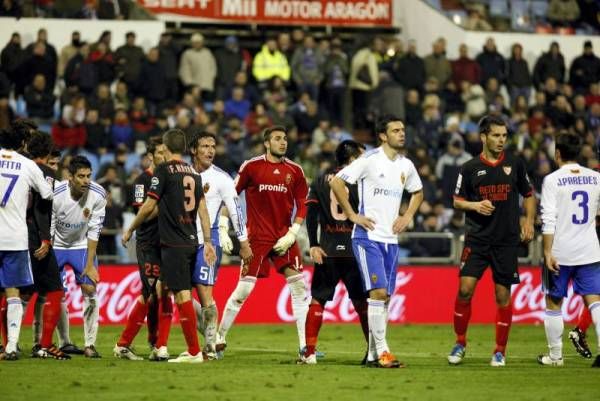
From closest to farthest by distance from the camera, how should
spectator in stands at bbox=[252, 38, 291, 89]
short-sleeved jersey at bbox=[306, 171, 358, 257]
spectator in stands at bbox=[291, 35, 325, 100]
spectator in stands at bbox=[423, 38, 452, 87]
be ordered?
short-sleeved jersey at bbox=[306, 171, 358, 257], spectator in stands at bbox=[291, 35, 325, 100], spectator in stands at bbox=[252, 38, 291, 89], spectator in stands at bbox=[423, 38, 452, 87]

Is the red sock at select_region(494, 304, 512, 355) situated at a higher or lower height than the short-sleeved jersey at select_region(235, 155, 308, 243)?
lower

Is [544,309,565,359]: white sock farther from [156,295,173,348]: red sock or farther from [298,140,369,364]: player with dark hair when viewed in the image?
[156,295,173,348]: red sock

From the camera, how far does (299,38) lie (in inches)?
1198

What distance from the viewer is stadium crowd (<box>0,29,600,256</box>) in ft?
86.3

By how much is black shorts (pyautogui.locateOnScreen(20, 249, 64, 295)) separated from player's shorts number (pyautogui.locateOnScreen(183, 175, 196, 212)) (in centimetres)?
173

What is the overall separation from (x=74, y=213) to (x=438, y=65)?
16.1 metres

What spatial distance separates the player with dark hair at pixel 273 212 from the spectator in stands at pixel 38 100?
38.9ft

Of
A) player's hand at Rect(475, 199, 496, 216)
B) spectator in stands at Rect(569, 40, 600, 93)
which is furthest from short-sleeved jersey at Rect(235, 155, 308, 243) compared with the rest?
spectator in stands at Rect(569, 40, 600, 93)

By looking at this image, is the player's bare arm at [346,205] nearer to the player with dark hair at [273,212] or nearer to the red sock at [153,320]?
the player with dark hair at [273,212]

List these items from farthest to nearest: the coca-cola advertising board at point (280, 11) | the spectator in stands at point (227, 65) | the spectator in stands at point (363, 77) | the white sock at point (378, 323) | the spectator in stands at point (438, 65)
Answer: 1. the coca-cola advertising board at point (280, 11)
2. the spectator in stands at point (438, 65)
3. the spectator in stands at point (363, 77)
4. the spectator in stands at point (227, 65)
5. the white sock at point (378, 323)

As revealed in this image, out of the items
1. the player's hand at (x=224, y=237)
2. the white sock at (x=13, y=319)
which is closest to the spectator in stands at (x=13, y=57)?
the player's hand at (x=224, y=237)

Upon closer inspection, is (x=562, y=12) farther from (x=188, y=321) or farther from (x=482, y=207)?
(x=188, y=321)

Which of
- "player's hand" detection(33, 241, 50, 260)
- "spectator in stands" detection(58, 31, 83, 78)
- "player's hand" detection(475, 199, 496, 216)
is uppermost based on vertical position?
"spectator in stands" detection(58, 31, 83, 78)

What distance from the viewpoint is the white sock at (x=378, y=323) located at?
46.8ft
